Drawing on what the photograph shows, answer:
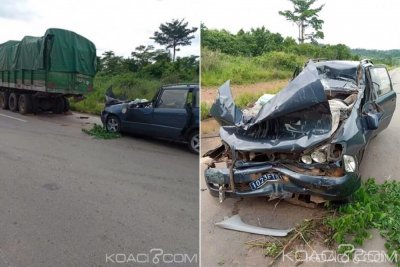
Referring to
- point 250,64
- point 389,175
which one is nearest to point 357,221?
point 389,175

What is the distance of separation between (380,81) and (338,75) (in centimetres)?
46

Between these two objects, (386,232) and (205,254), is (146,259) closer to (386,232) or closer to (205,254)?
(205,254)

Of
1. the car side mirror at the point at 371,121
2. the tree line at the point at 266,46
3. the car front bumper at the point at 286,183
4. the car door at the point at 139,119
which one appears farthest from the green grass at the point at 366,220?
the car door at the point at 139,119

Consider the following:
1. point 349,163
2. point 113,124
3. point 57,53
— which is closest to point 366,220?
point 349,163

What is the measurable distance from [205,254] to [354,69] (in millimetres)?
2537

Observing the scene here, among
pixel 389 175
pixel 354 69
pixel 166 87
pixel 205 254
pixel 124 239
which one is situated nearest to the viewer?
pixel 205 254

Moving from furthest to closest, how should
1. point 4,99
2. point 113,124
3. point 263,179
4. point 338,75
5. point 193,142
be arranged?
point 4,99 → point 113,124 → point 193,142 → point 338,75 → point 263,179

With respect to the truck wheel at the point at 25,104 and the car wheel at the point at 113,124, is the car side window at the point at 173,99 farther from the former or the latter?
the truck wheel at the point at 25,104

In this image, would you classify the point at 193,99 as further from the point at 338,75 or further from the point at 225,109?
the point at 225,109

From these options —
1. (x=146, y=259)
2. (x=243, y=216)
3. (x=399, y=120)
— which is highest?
(x=399, y=120)

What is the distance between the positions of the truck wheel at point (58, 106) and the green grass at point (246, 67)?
6204 millimetres

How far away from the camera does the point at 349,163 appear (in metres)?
2.49

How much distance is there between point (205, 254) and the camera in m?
2.42

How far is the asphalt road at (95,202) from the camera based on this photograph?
243cm
